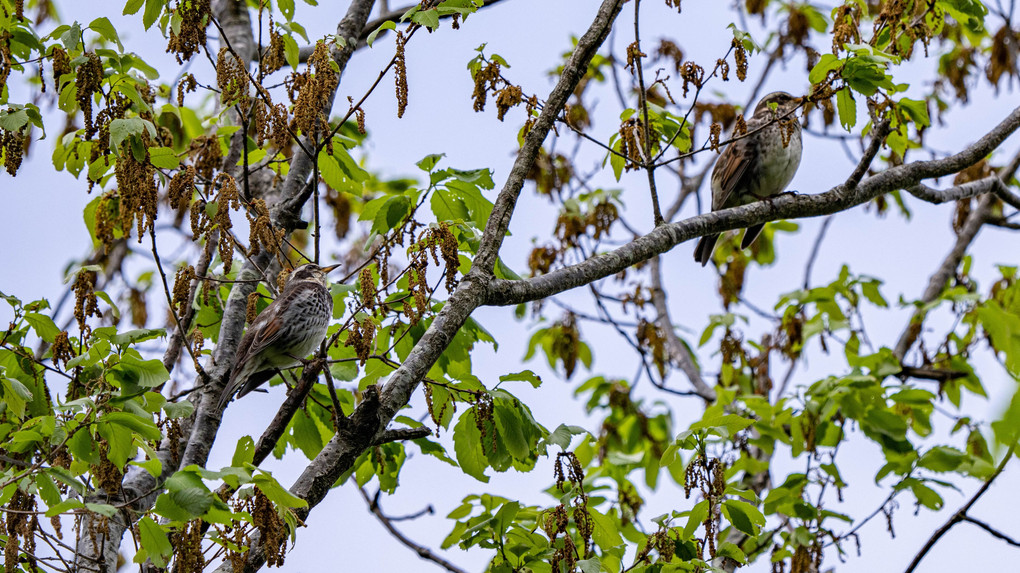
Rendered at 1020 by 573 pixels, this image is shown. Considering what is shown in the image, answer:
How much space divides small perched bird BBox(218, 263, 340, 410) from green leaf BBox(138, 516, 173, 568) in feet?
5.54

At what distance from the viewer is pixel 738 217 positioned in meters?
4.96

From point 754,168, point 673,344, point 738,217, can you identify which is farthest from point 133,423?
point 673,344

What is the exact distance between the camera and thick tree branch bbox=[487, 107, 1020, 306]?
404 cm

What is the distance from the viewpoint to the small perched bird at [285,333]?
4.93m

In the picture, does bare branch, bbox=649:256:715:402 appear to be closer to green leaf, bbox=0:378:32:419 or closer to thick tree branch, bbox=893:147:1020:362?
thick tree branch, bbox=893:147:1020:362

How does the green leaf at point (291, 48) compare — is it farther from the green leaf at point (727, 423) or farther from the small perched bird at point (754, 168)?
the small perched bird at point (754, 168)

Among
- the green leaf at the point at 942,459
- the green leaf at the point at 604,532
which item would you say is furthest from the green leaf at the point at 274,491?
the green leaf at the point at 942,459

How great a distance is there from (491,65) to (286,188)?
1611 mm

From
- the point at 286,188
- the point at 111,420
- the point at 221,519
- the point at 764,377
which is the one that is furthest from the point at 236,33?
the point at 764,377

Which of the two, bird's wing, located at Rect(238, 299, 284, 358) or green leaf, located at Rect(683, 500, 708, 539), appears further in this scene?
bird's wing, located at Rect(238, 299, 284, 358)

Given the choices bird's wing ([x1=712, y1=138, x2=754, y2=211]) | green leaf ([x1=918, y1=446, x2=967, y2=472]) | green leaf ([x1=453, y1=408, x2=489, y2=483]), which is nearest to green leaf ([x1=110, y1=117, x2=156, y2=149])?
green leaf ([x1=453, y1=408, x2=489, y2=483])

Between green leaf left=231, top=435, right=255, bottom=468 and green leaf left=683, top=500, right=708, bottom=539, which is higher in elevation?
green leaf left=231, top=435, right=255, bottom=468

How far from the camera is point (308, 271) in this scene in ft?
18.3

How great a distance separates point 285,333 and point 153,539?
7.19 ft
